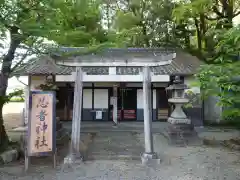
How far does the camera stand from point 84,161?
696cm

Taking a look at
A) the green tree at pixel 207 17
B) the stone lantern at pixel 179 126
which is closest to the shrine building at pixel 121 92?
the green tree at pixel 207 17

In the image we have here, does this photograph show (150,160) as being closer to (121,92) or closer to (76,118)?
(76,118)

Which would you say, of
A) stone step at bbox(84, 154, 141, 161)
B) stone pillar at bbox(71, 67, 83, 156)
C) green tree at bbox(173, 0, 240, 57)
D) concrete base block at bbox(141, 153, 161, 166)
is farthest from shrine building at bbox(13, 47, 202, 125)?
concrete base block at bbox(141, 153, 161, 166)

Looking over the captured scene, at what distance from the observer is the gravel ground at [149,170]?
5773 mm

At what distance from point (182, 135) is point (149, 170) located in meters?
3.69

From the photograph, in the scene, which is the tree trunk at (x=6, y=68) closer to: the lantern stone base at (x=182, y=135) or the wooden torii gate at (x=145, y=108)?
the wooden torii gate at (x=145, y=108)

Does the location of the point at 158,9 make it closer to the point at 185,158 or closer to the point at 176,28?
the point at 176,28

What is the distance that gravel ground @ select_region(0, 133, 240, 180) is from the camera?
5773mm

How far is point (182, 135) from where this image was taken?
9508 millimetres

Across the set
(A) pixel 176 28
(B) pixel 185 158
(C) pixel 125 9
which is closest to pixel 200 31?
(A) pixel 176 28

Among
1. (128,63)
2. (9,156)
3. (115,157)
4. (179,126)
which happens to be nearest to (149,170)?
(115,157)

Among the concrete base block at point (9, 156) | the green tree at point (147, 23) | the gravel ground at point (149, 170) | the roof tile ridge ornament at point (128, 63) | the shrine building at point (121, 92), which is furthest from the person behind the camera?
the green tree at point (147, 23)

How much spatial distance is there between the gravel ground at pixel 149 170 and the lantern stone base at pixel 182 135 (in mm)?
1629

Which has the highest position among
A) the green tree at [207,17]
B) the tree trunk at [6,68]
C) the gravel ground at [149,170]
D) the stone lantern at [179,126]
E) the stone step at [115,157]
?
the green tree at [207,17]
